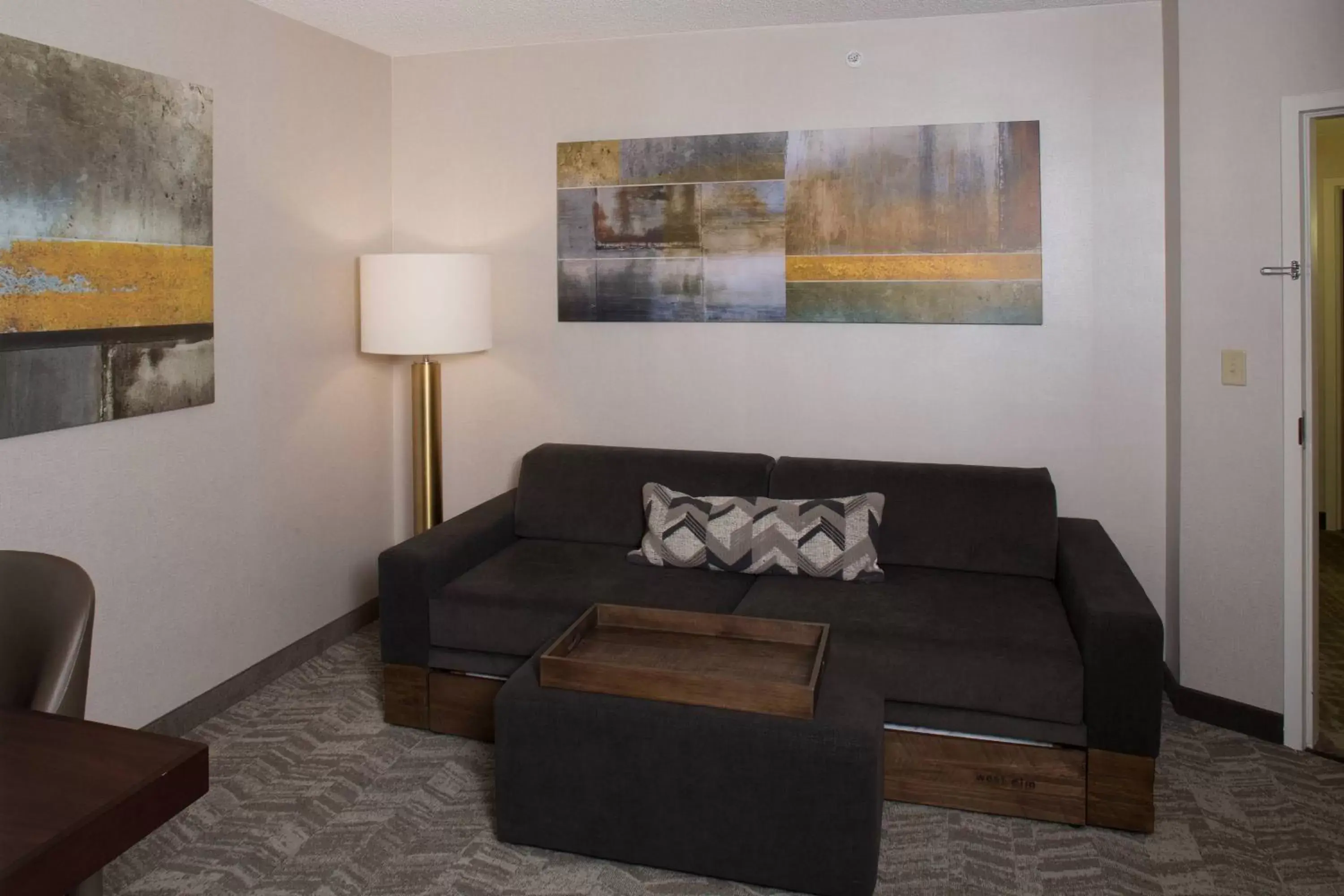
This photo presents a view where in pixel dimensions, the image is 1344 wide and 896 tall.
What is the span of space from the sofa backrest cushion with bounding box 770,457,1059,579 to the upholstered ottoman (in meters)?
1.00

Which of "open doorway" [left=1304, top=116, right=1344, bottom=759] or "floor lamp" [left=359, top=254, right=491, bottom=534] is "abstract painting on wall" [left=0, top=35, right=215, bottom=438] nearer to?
"floor lamp" [left=359, top=254, right=491, bottom=534]

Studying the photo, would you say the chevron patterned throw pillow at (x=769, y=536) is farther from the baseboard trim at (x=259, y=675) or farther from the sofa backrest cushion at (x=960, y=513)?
the baseboard trim at (x=259, y=675)

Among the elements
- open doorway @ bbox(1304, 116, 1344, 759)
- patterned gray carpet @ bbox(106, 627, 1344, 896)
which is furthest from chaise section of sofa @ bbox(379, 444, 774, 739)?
open doorway @ bbox(1304, 116, 1344, 759)


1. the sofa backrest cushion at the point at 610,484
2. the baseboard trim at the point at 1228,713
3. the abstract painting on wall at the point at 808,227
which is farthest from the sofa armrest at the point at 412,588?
the baseboard trim at the point at 1228,713

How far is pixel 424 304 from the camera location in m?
3.85

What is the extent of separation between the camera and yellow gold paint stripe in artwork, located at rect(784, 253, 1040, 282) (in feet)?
12.3

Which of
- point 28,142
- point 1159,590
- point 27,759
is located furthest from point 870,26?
point 27,759

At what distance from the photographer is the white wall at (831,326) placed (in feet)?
12.1

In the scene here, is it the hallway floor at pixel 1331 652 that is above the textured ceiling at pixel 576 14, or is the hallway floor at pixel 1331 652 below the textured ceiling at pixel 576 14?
below

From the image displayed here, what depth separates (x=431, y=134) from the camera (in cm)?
439

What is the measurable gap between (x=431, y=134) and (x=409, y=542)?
189 cm

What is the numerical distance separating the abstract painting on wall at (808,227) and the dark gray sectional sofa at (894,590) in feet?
2.01

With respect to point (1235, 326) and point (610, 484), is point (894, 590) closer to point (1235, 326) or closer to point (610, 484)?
point (610, 484)

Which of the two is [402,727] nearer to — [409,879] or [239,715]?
[239,715]
